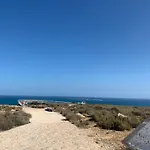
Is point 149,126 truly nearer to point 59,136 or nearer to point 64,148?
point 64,148

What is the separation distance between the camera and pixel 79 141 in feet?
39.3

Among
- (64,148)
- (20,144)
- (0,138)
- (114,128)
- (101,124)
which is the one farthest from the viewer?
(101,124)

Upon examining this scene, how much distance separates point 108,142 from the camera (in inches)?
460

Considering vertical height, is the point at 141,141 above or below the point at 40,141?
above

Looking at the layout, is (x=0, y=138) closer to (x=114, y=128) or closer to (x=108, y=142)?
(x=108, y=142)

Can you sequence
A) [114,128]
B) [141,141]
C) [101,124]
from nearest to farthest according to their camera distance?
[141,141]
[114,128]
[101,124]

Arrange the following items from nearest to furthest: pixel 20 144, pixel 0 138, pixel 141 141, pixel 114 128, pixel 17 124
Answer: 1. pixel 141 141
2. pixel 20 144
3. pixel 0 138
4. pixel 114 128
5. pixel 17 124

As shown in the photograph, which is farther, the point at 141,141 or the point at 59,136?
the point at 59,136

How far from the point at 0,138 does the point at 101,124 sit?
732 centimetres

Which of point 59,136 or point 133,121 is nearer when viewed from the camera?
point 59,136

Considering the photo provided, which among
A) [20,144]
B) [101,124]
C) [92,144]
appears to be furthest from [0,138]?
[101,124]

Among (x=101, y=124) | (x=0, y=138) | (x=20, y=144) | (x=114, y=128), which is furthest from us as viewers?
(x=101, y=124)

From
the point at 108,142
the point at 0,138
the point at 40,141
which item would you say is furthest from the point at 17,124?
the point at 108,142

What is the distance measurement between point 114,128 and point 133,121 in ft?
8.57
